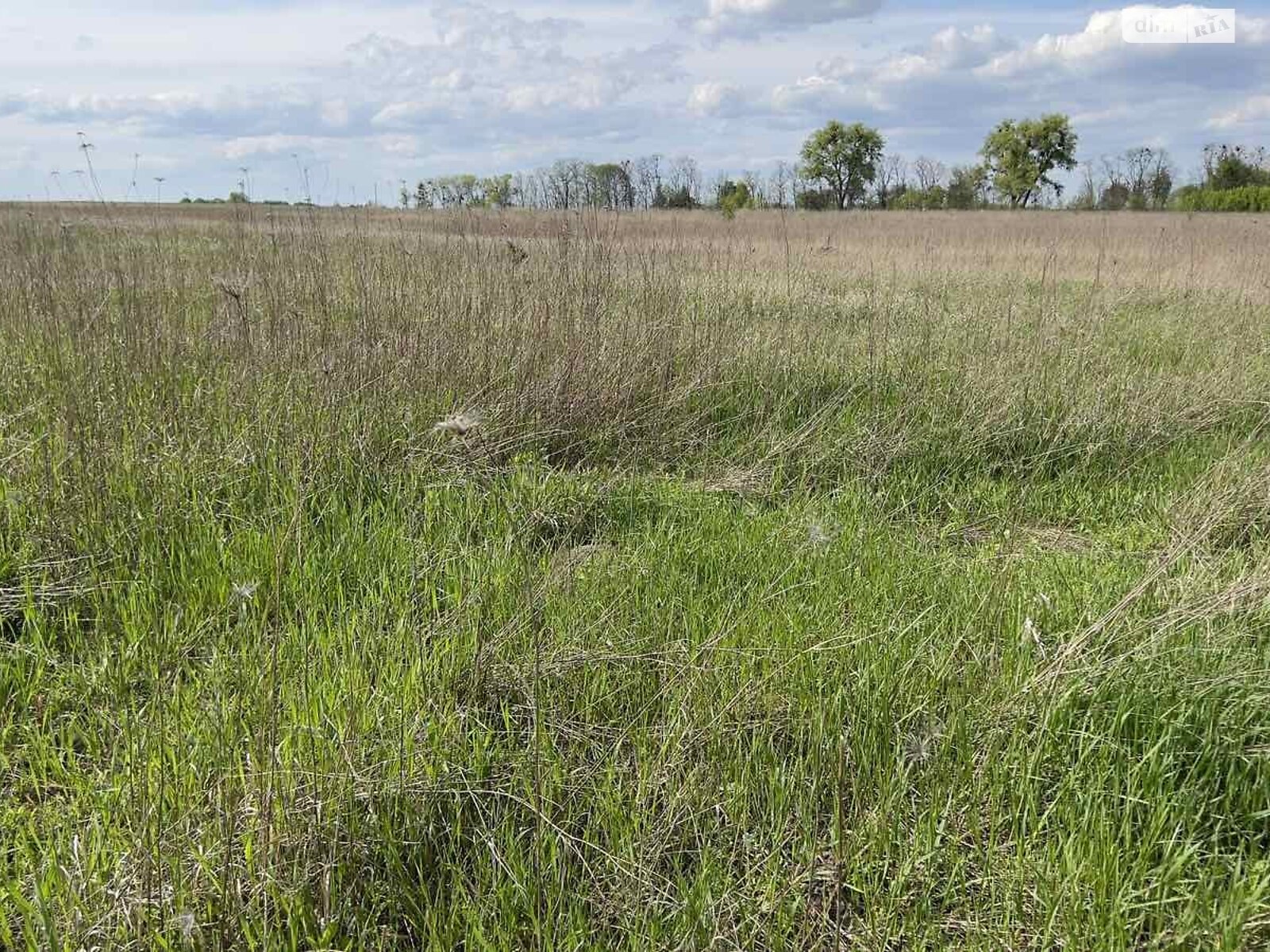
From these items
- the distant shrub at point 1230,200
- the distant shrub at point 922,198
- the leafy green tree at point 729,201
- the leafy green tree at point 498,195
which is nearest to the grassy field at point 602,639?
the leafy green tree at point 498,195

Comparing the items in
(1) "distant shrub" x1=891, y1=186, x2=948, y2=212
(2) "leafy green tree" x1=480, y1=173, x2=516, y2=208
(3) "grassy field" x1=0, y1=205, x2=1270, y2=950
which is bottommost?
(3) "grassy field" x1=0, y1=205, x2=1270, y2=950

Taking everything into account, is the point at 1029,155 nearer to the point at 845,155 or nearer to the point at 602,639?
the point at 845,155

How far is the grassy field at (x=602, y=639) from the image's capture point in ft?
5.49

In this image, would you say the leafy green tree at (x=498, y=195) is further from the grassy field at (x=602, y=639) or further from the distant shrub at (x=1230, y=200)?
the distant shrub at (x=1230, y=200)

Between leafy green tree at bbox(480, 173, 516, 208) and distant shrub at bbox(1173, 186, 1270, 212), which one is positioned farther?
distant shrub at bbox(1173, 186, 1270, 212)

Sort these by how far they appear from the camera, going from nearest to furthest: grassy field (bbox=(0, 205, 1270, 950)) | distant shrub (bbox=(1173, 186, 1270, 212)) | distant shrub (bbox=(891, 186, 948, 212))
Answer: grassy field (bbox=(0, 205, 1270, 950)) → distant shrub (bbox=(1173, 186, 1270, 212)) → distant shrub (bbox=(891, 186, 948, 212))

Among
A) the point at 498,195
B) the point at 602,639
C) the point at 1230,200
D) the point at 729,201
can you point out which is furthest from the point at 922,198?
the point at 602,639

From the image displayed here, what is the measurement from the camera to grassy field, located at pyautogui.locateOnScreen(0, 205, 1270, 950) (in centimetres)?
167

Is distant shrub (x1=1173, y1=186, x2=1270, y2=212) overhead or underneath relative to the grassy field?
overhead

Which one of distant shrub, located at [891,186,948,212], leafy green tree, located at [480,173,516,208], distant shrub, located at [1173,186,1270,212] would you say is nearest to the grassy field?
leafy green tree, located at [480,173,516,208]

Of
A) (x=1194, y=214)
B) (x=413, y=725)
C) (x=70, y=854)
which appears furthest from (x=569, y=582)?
(x=1194, y=214)

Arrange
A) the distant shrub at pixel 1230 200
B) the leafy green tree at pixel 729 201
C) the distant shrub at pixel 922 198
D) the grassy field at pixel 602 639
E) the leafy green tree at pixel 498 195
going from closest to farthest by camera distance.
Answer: the grassy field at pixel 602 639
the leafy green tree at pixel 498 195
the leafy green tree at pixel 729 201
the distant shrub at pixel 1230 200
the distant shrub at pixel 922 198

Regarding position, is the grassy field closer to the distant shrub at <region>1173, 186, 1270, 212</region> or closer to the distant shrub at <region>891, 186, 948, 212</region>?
the distant shrub at <region>1173, 186, 1270, 212</region>

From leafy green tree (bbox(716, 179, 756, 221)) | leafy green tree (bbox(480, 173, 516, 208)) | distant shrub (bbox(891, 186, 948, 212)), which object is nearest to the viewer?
leafy green tree (bbox(480, 173, 516, 208))
